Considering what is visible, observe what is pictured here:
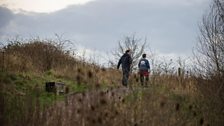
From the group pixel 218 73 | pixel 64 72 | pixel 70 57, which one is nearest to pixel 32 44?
pixel 70 57

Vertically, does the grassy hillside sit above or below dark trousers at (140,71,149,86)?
below

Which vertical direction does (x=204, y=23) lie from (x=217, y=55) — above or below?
above

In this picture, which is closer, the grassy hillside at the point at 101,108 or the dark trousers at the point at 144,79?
the grassy hillside at the point at 101,108

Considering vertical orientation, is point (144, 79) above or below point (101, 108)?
above

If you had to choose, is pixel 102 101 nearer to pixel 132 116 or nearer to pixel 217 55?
pixel 132 116

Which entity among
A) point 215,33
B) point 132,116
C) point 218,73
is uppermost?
point 215,33

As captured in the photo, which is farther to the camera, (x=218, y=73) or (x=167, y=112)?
(x=218, y=73)

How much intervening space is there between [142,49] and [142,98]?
97.2ft

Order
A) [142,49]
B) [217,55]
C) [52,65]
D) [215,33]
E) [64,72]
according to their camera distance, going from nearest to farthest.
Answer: [217,55]
[215,33]
[64,72]
[52,65]
[142,49]

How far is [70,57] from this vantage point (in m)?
31.3

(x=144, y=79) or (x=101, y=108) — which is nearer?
(x=101, y=108)

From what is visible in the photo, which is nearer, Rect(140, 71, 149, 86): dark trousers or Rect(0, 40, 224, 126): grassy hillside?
Rect(0, 40, 224, 126): grassy hillside

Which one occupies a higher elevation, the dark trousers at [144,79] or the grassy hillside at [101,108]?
the dark trousers at [144,79]

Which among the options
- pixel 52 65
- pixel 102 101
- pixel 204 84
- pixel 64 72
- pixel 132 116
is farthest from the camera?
pixel 52 65
